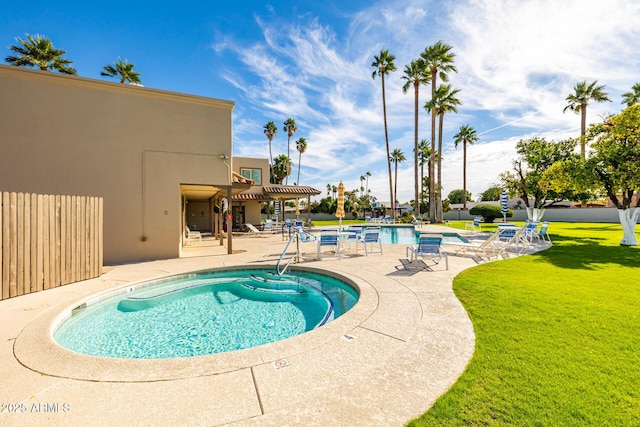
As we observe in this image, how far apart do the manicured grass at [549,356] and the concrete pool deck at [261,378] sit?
Result: 26 centimetres

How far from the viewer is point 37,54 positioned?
64.0 feet

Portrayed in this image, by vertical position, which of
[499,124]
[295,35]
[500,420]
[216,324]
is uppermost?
[499,124]

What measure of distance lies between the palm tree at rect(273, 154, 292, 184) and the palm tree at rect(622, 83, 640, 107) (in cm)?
4579

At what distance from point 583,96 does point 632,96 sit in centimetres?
444

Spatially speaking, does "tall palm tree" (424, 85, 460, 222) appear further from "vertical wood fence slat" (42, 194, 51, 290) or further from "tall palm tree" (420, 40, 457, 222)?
"vertical wood fence slat" (42, 194, 51, 290)

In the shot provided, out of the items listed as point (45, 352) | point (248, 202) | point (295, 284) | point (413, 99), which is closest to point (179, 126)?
point (295, 284)

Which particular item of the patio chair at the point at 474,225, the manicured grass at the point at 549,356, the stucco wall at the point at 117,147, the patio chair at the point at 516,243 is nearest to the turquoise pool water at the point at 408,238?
the patio chair at the point at 516,243

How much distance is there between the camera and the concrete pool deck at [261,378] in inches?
88.8

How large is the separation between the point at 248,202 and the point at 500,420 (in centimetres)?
2634

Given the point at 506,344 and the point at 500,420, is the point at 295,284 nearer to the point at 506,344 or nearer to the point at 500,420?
the point at 506,344

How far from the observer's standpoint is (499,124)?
128ft

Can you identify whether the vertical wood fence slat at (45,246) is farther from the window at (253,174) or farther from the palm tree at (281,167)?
the palm tree at (281,167)

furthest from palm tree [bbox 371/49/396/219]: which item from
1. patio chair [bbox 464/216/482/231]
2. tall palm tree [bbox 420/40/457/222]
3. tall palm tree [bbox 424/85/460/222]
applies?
patio chair [bbox 464/216/482/231]

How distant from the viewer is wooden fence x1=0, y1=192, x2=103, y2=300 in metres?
5.51
